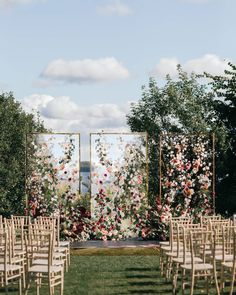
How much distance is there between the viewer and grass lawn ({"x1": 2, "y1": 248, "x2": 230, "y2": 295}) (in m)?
10.7

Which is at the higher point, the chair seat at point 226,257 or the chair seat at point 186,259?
the chair seat at point 226,257

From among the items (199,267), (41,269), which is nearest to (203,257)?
(199,267)

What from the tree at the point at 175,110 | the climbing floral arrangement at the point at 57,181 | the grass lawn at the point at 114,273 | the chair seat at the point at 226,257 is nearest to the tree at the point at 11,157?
the tree at the point at 175,110

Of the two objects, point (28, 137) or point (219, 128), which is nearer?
point (28, 137)

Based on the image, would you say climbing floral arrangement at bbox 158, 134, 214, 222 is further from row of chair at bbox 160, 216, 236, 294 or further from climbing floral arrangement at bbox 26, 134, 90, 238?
row of chair at bbox 160, 216, 236, 294

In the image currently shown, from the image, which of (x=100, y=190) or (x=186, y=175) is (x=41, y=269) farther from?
(x=186, y=175)

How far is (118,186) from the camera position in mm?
16594

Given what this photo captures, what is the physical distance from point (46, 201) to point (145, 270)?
447 cm

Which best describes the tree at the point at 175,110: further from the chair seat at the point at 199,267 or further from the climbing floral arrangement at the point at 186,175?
the chair seat at the point at 199,267

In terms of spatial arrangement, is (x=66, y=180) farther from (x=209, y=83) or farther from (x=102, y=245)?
(x=209, y=83)

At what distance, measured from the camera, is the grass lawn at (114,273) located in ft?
35.2

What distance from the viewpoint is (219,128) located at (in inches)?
789

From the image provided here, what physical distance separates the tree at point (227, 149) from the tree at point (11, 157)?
9.05m

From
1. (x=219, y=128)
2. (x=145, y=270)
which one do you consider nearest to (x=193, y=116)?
(x=219, y=128)
